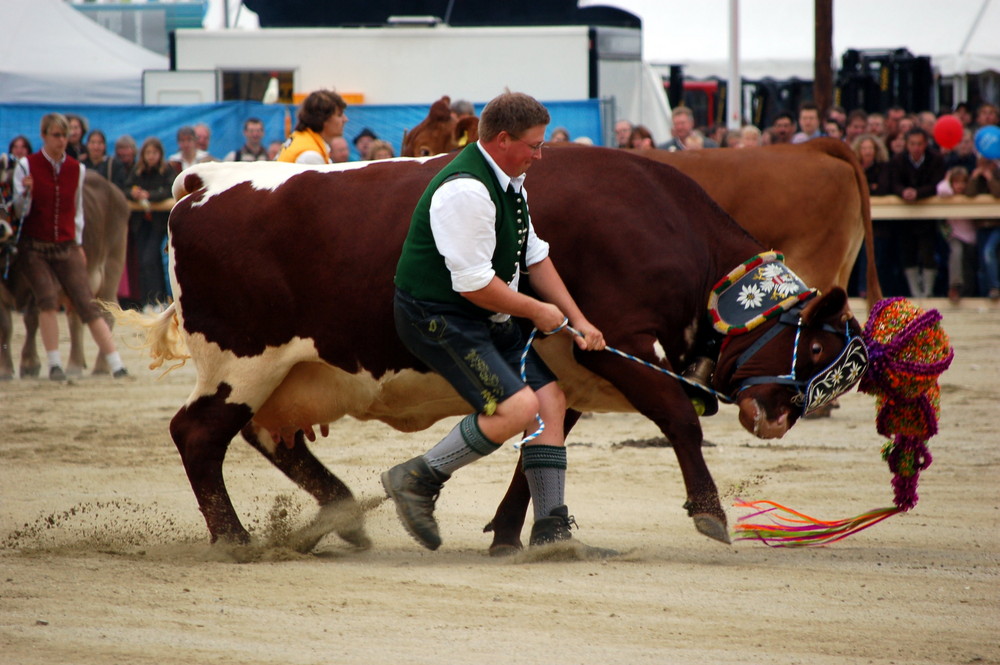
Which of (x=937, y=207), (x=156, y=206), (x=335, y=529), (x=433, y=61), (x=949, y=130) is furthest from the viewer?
(x=433, y=61)

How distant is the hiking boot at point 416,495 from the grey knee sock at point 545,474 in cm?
36

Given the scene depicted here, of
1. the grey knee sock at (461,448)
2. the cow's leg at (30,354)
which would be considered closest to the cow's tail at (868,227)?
the grey knee sock at (461,448)

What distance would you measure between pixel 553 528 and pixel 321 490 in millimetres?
1127

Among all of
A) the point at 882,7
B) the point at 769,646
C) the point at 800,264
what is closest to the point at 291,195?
the point at 769,646

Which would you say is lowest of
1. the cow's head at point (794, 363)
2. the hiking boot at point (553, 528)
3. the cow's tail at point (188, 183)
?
the hiking boot at point (553, 528)

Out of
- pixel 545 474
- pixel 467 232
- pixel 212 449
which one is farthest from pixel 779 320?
pixel 212 449

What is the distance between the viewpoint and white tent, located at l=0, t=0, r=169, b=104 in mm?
17812

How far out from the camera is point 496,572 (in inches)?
173

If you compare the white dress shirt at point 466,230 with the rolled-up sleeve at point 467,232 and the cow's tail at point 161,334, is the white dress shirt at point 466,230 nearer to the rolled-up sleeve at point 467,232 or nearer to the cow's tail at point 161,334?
the rolled-up sleeve at point 467,232

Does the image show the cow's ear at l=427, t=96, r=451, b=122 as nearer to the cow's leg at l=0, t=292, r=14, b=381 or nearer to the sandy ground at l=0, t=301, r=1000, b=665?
the sandy ground at l=0, t=301, r=1000, b=665

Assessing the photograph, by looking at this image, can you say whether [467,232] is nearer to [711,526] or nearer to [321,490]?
[711,526]

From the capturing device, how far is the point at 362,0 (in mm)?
19172

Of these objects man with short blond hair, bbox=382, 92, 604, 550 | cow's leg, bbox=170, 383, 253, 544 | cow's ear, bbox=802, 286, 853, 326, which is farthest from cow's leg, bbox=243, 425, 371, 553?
cow's ear, bbox=802, 286, 853, 326

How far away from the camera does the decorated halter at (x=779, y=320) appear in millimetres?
4844
